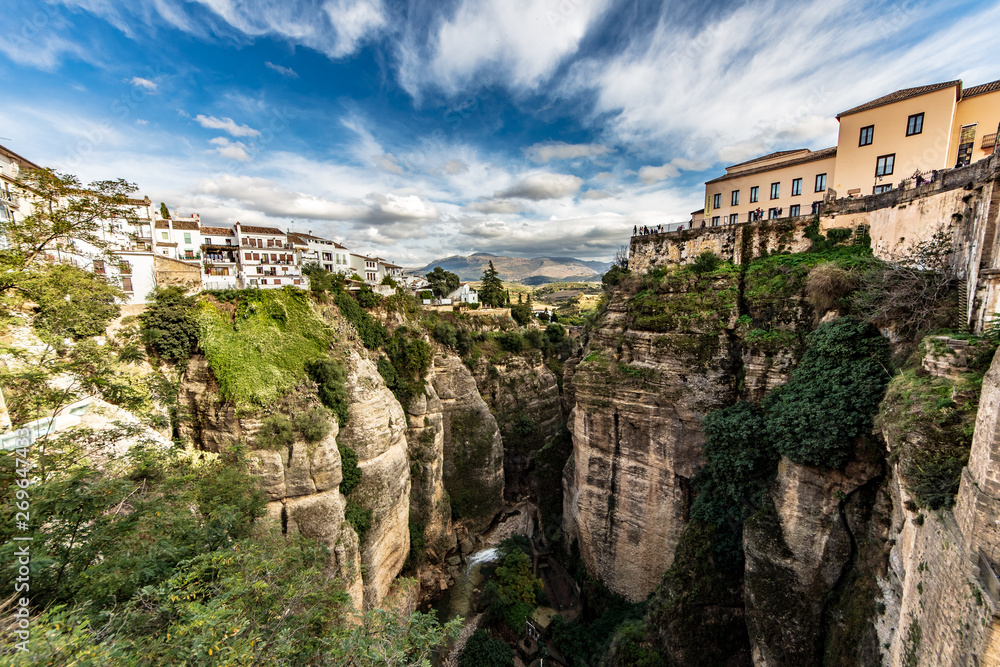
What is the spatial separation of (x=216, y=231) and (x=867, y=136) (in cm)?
5399

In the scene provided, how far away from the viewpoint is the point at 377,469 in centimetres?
1858

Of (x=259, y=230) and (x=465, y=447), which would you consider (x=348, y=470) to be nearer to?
(x=465, y=447)

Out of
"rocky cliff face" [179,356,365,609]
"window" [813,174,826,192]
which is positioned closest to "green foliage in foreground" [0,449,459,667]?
"rocky cliff face" [179,356,365,609]

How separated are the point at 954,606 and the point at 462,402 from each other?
23.8 meters

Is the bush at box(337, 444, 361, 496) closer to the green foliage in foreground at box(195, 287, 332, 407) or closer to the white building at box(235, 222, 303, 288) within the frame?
the green foliage in foreground at box(195, 287, 332, 407)

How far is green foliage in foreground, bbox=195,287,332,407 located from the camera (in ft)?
51.4

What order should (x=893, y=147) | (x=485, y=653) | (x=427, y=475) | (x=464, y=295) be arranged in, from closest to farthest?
(x=893, y=147) < (x=485, y=653) < (x=427, y=475) < (x=464, y=295)

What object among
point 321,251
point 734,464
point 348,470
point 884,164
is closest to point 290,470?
Result: point 348,470

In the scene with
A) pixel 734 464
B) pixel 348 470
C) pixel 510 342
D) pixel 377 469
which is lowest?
pixel 377 469

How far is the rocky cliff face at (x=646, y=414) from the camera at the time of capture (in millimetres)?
16547

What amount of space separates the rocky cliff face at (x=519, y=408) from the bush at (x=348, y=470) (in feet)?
55.1

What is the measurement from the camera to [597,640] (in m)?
17.6

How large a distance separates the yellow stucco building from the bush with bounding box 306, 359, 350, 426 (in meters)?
26.1

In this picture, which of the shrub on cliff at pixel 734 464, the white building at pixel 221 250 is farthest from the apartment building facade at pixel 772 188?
the white building at pixel 221 250
